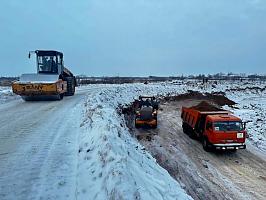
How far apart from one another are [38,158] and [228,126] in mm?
12294

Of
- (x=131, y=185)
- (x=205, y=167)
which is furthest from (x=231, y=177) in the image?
(x=131, y=185)

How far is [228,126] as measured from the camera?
59.1 ft

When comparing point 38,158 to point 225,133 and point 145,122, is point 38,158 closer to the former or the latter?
point 225,133

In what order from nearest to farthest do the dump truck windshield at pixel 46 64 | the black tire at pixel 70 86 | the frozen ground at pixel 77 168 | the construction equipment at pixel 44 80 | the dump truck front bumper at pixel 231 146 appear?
the frozen ground at pixel 77 168
the dump truck front bumper at pixel 231 146
the construction equipment at pixel 44 80
the dump truck windshield at pixel 46 64
the black tire at pixel 70 86

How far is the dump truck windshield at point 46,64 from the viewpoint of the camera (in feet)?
84.7

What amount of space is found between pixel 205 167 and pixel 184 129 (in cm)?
824

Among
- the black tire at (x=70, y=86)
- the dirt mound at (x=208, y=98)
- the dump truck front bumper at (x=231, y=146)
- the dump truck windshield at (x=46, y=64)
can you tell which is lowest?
the dump truck front bumper at (x=231, y=146)

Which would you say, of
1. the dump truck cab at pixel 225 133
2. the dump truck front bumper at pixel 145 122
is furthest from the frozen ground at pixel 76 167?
the dump truck front bumper at pixel 145 122

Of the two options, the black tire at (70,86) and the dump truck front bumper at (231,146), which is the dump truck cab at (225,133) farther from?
the black tire at (70,86)

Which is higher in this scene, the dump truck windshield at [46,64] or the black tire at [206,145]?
the dump truck windshield at [46,64]

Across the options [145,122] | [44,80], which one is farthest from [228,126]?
[44,80]

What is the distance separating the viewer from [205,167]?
15281mm

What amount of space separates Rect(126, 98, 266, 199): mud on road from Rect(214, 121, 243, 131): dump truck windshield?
1389 mm

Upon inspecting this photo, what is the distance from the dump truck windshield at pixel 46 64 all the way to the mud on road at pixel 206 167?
8632 mm
